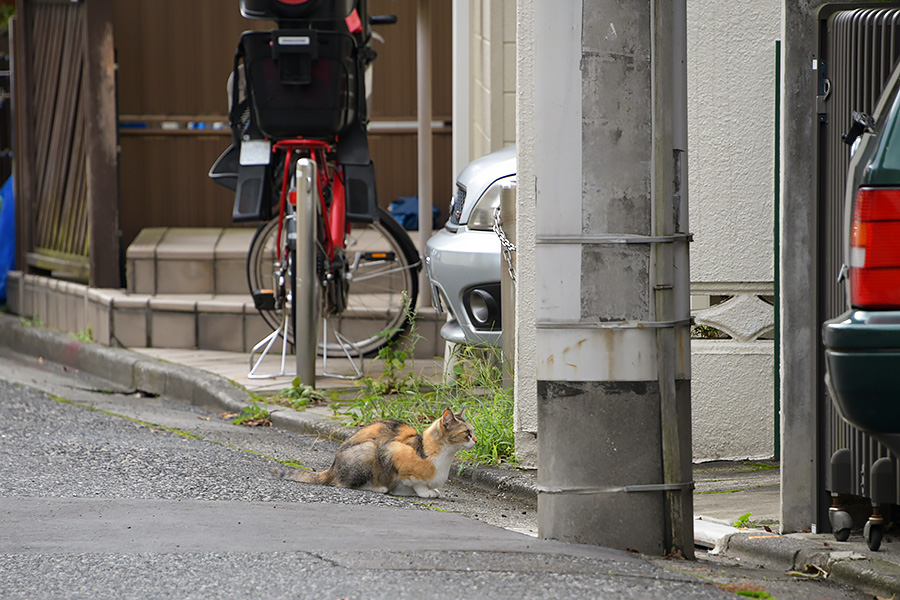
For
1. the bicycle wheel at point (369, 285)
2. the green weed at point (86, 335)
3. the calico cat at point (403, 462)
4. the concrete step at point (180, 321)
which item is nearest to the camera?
the calico cat at point (403, 462)

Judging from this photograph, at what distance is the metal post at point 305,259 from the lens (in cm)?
759

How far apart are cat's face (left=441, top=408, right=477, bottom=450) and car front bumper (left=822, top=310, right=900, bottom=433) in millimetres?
2483

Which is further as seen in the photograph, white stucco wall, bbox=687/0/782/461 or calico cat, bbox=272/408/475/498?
white stucco wall, bbox=687/0/782/461

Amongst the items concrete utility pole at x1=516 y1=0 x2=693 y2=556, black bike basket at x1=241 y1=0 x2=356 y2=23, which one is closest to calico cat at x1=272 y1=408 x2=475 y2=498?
concrete utility pole at x1=516 y1=0 x2=693 y2=556

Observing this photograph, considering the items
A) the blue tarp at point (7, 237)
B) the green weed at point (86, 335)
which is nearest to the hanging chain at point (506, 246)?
the green weed at point (86, 335)

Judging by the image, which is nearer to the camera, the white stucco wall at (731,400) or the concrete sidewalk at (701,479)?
the concrete sidewalk at (701,479)

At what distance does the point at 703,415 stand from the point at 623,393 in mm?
1677

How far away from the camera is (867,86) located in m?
4.11

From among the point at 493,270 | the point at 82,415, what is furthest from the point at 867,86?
the point at 82,415

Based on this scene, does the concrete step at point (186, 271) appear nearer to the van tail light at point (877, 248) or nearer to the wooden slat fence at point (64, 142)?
the wooden slat fence at point (64, 142)

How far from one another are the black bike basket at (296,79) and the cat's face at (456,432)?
3.08 metres

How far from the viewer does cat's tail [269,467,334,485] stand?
563 cm

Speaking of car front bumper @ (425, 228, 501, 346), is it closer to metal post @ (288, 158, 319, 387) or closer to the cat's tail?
metal post @ (288, 158, 319, 387)

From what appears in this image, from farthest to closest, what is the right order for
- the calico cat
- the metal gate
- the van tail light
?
the calico cat
the metal gate
the van tail light
